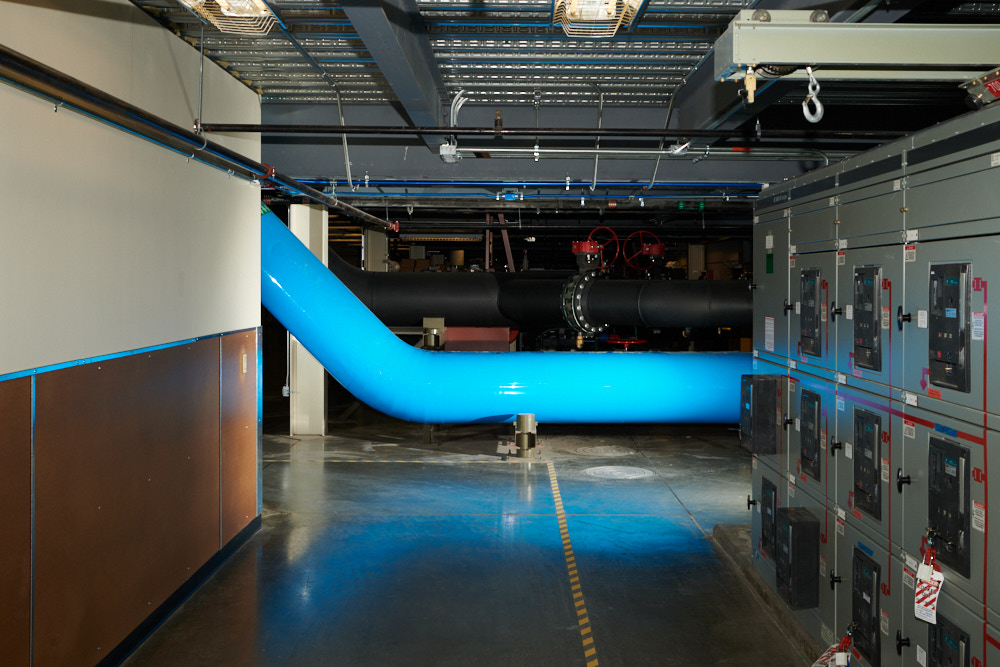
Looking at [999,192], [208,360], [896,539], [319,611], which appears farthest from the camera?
[208,360]

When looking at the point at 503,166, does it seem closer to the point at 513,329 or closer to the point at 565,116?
the point at 565,116

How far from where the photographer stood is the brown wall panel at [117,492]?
3.56m

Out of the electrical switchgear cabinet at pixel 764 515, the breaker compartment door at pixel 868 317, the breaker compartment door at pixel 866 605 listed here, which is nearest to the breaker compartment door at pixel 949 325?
the breaker compartment door at pixel 868 317

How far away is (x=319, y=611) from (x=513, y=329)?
767cm

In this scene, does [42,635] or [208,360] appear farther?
[208,360]

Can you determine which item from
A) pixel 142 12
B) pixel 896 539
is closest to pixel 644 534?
pixel 896 539

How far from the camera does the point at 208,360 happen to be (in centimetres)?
539

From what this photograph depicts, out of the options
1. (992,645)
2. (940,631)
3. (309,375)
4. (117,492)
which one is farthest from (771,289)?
(309,375)

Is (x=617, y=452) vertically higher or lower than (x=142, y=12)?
lower

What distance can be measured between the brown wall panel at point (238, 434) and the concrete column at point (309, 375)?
3.98 m

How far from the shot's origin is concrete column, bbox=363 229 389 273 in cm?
1315

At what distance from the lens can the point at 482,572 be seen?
5621 mm

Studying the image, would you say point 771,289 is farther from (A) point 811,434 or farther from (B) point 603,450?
(B) point 603,450

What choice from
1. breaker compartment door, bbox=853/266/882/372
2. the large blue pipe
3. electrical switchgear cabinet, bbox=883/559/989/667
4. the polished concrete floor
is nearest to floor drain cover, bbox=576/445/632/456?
the polished concrete floor
